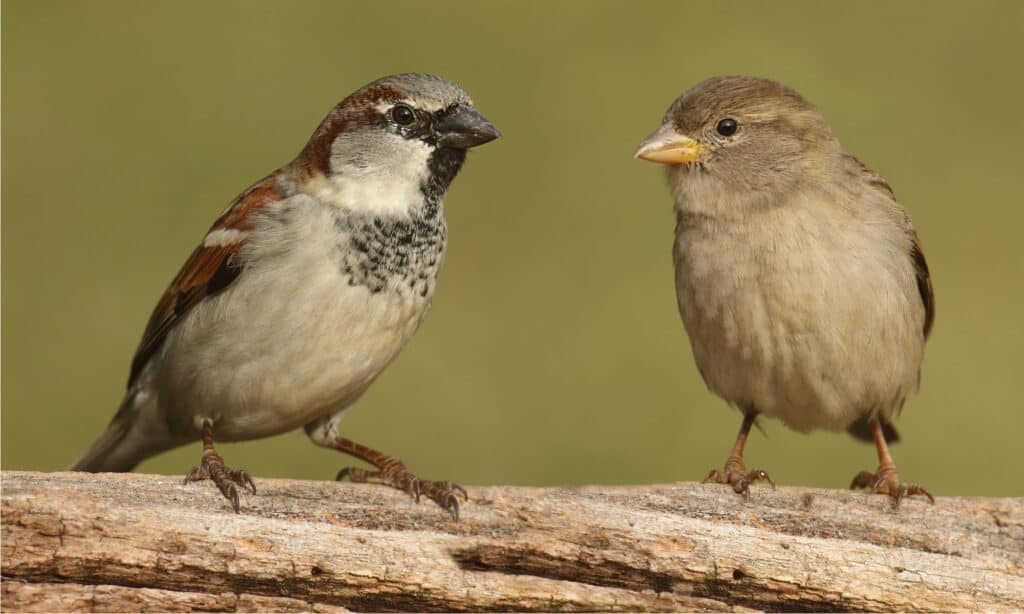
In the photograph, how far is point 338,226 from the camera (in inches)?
126

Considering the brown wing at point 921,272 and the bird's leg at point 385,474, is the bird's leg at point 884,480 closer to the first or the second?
the brown wing at point 921,272

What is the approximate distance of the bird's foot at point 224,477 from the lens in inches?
114

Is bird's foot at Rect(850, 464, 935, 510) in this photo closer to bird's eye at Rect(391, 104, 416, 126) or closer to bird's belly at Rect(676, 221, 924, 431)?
bird's belly at Rect(676, 221, 924, 431)

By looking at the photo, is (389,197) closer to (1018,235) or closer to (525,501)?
(525,501)

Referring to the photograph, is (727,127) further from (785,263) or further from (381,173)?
(381,173)

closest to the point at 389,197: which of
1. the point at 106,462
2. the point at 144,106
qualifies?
the point at 106,462

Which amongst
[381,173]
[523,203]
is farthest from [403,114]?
[523,203]

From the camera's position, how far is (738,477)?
3234 mm

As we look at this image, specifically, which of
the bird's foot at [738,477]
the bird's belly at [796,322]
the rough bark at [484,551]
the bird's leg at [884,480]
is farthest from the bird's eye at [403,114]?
the bird's leg at [884,480]

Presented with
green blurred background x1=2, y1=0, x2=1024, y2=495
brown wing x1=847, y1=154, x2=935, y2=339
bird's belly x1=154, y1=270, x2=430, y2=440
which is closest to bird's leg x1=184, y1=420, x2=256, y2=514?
bird's belly x1=154, y1=270, x2=430, y2=440

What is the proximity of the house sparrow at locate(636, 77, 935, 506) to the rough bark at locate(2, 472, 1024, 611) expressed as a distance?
255 millimetres

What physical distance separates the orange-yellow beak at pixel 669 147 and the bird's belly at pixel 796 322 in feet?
0.64

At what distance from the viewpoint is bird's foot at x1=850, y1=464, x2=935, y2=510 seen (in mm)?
3281

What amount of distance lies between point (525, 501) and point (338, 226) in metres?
0.77
